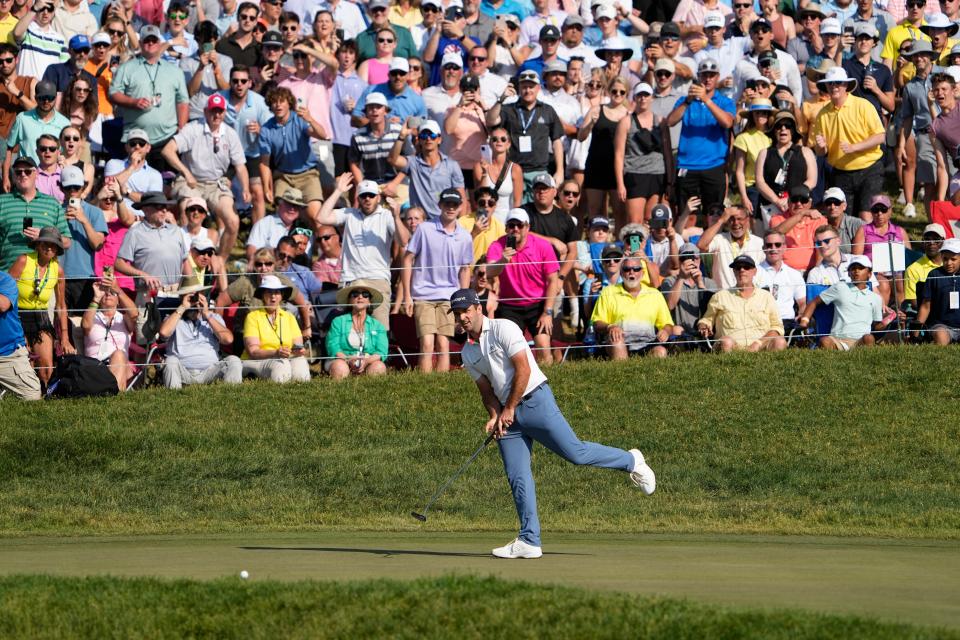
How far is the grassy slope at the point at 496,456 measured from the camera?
525 inches

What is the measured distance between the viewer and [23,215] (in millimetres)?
16703

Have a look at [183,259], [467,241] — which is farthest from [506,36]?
[183,259]

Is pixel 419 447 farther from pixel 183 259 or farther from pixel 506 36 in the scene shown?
pixel 506 36

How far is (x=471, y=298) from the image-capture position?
1070 centimetres

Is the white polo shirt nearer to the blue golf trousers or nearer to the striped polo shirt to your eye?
the blue golf trousers

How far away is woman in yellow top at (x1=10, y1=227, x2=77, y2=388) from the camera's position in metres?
16.2

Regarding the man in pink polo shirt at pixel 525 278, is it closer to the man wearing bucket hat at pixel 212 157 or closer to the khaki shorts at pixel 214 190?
the man wearing bucket hat at pixel 212 157

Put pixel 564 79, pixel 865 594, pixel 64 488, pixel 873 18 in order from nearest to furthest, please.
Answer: pixel 865 594, pixel 64 488, pixel 564 79, pixel 873 18

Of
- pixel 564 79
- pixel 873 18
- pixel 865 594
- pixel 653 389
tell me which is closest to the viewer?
pixel 865 594

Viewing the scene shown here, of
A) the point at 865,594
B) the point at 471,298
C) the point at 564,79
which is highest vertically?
the point at 564,79

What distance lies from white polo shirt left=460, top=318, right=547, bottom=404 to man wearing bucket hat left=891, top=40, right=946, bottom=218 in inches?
434

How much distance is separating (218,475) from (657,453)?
165 inches

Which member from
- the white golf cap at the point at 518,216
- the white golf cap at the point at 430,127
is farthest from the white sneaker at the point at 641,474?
the white golf cap at the point at 430,127

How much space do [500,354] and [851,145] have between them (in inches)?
390
